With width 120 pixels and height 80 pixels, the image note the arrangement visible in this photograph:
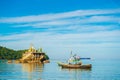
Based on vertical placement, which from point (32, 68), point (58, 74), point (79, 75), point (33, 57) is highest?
point (33, 57)

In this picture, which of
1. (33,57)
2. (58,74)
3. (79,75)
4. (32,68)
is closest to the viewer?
(79,75)

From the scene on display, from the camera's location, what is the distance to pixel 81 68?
Answer: 9688cm

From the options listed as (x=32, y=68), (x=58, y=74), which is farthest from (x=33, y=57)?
(x=58, y=74)

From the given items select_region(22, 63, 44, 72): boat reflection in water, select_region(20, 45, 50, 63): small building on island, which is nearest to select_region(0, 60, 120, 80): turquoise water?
select_region(22, 63, 44, 72): boat reflection in water

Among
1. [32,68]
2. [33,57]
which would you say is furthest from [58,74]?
[33,57]

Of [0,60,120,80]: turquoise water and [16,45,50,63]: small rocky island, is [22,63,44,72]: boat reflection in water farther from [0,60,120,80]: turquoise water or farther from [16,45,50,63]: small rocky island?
[16,45,50,63]: small rocky island

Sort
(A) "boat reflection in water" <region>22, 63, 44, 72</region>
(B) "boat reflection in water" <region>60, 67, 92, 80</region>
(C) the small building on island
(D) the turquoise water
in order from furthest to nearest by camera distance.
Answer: (C) the small building on island, (A) "boat reflection in water" <region>22, 63, 44, 72</region>, (B) "boat reflection in water" <region>60, 67, 92, 80</region>, (D) the turquoise water

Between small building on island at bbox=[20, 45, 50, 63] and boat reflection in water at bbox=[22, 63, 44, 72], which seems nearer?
boat reflection in water at bbox=[22, 63, 44, 72]

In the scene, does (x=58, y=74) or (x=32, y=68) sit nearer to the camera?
(x=58, y=74)

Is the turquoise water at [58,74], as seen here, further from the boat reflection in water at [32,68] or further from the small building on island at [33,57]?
the small building on island at [33,57]

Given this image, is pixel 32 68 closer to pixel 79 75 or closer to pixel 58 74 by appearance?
pixel 58 74

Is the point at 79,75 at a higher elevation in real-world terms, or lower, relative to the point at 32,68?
lower

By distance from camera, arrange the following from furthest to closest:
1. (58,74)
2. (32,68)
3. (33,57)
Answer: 1. (33,57)
2. (32,68)
3. (58,74)

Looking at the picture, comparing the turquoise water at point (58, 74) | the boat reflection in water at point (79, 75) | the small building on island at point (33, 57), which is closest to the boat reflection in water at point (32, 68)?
the turquoise water at point (58, 74)
